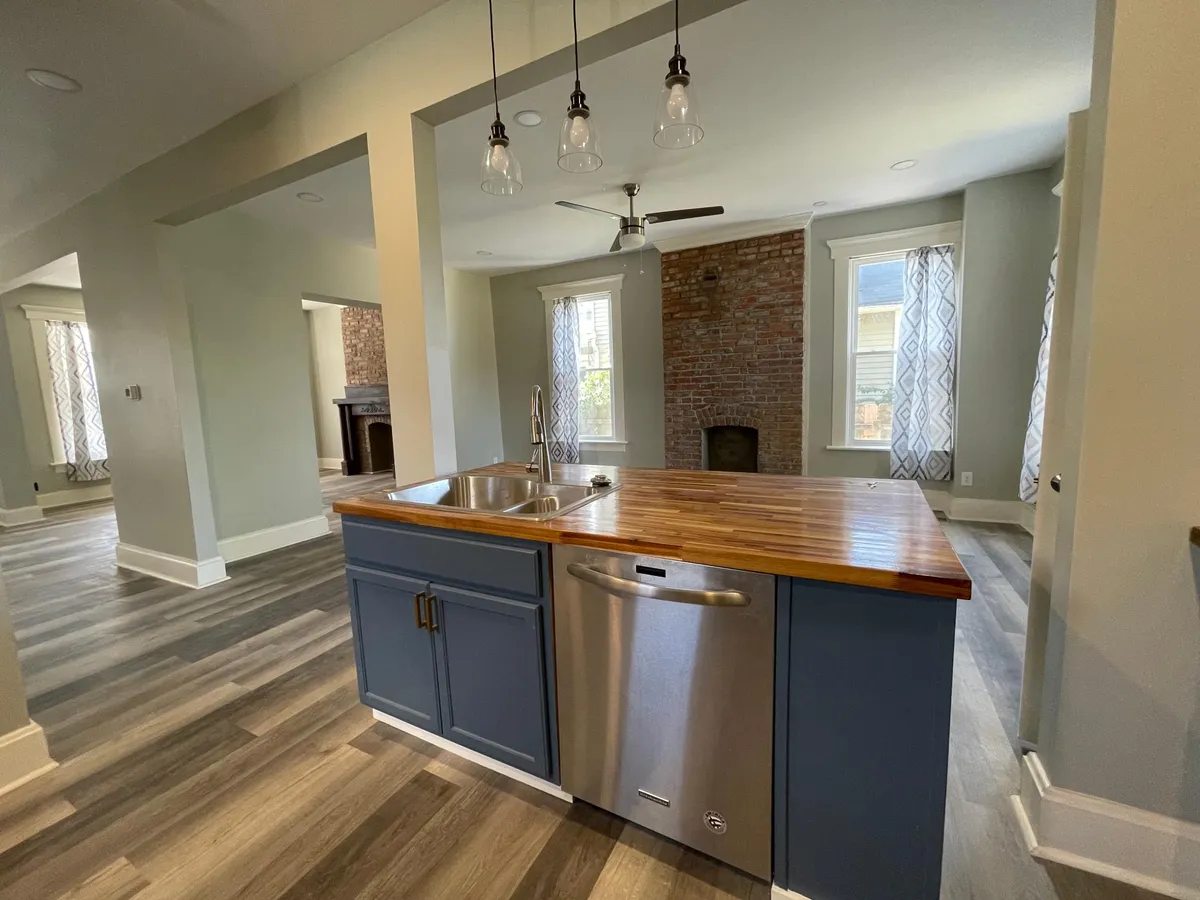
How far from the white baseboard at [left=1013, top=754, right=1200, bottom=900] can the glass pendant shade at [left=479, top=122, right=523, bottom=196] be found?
7.77 feet

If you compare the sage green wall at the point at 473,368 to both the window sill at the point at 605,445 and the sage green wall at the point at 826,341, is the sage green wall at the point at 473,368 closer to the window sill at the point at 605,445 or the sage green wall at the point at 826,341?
the window sill at the point at 605,445

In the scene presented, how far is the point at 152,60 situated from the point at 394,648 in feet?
8.67

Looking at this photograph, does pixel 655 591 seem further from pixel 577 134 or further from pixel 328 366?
pixel 328 366

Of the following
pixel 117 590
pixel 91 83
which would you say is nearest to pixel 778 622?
pixel 91 83

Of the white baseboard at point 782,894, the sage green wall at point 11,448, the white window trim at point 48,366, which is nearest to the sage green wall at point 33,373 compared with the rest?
the white window trim at point 48,366

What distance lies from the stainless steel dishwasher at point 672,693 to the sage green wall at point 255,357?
11.9 feet

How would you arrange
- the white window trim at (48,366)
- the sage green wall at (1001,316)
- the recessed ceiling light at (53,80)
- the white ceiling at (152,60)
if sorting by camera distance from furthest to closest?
the white window trim at (48,366), the sage green wall at (1001,316), the recessed ceiling light at (53,80), the white ceiling at (152,60)

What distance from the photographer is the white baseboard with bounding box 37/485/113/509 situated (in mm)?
5836

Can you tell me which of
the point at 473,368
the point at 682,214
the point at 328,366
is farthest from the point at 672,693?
the point at 328,366

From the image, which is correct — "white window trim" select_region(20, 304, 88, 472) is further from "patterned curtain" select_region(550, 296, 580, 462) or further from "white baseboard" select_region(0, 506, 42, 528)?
"patterned curtain" select_region(550, 296, 580, 462)

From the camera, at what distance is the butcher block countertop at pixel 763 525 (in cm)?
95

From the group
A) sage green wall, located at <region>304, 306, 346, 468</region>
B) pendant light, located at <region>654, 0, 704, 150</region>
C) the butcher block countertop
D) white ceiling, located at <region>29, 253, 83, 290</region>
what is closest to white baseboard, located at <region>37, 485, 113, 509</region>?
white ceiling, located at <region>29, 253, 83, 290</region>

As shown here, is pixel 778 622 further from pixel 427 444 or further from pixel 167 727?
pixel 167 727

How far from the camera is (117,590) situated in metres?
3.26
